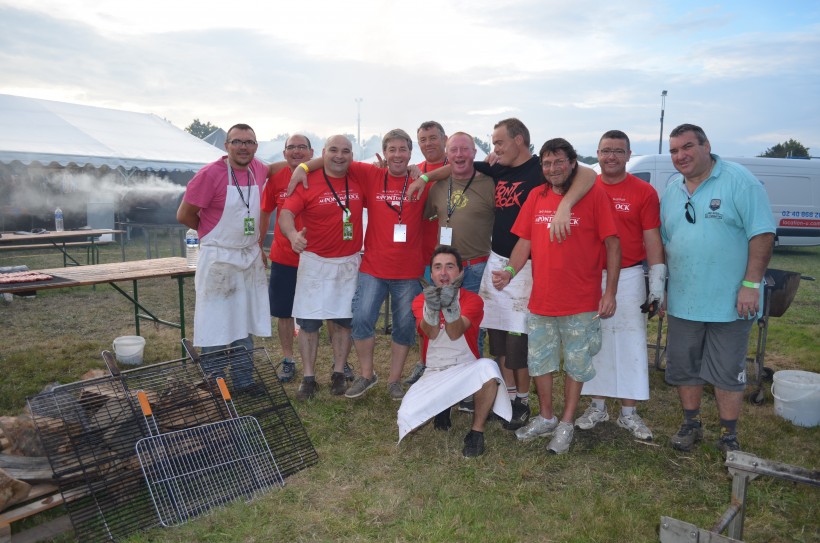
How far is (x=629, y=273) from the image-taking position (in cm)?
391

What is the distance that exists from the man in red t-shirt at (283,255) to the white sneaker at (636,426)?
2803mm

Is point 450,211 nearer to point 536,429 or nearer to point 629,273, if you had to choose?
point 629,273

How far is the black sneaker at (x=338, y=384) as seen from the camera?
4.88m

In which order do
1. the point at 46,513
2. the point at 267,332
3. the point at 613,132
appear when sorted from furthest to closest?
1. the point at 267,332
2. the point at 613,132
3. the point at 46,513

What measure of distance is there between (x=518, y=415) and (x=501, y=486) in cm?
94

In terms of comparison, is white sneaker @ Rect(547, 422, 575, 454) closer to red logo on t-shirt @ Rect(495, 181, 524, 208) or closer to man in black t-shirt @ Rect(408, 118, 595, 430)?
man in black t-shirt @ Rect(408, 118, 595, 430)

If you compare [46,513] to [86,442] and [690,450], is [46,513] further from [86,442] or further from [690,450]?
[690,450]

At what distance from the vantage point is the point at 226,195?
4.45 meters

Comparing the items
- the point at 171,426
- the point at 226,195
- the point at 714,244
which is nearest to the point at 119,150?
the point at 226,195

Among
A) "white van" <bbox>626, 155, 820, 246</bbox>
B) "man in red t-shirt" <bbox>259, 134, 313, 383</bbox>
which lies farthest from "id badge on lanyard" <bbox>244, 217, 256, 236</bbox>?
"white van" <bbox>626, 155, 820, 246</bbox>

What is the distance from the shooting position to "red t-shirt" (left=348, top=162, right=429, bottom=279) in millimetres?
4430

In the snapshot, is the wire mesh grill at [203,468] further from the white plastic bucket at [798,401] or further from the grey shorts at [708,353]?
the white plastic bucket at [798,401]

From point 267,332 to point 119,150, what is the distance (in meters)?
11.6

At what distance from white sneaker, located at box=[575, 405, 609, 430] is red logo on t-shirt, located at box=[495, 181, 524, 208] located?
1.63m
